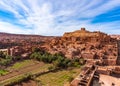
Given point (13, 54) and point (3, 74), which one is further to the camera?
point (13, 54)

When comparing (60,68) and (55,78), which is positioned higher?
(60,68)

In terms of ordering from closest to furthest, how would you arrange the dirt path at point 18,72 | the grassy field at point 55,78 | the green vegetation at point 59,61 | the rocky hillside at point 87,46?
the grassy field at point 55,78, the dirt path at point 18,72, the green vegetation at point 59,61, the rocky hillside at point 87,46

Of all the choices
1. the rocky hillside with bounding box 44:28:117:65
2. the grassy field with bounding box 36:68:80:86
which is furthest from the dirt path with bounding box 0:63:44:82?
the rocky hillside with bounding box 44:28:117:65

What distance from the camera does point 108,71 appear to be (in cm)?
2066

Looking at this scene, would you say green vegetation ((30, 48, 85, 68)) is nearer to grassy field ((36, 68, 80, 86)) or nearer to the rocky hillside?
grassy field ((36, 68, 80, 86))

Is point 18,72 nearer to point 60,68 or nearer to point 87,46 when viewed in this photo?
point 60,68

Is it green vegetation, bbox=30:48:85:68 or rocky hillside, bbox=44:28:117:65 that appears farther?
rocky hillside, bbox=44:28:117:65

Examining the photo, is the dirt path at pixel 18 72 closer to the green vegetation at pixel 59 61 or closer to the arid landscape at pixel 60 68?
the arid landscape at pixel 60 68

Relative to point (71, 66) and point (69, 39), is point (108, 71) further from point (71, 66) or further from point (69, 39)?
point (69, 39)

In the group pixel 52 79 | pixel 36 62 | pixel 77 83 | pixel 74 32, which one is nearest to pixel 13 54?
pixel 36 62

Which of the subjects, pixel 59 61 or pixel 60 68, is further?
pixel 59 61

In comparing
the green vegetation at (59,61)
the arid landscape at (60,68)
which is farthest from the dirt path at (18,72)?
the green vegetation at (59,61)

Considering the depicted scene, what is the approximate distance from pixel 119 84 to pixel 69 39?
40.7 m

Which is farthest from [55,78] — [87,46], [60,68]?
[87,46]
